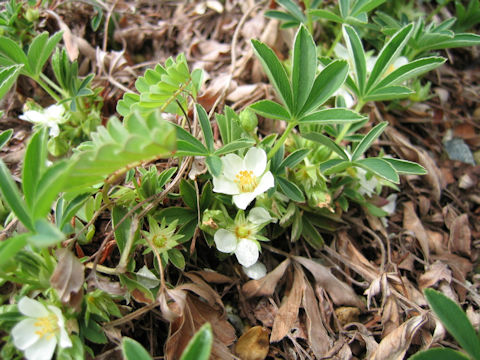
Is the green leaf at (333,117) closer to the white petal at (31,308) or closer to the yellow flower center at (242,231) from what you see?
the yellow flower center at (242,231)

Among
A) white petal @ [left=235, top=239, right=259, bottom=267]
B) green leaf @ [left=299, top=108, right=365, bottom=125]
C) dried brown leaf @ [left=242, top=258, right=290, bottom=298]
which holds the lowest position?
dried brown leaf @ [left=242, top=258, right=290, bottom=298]

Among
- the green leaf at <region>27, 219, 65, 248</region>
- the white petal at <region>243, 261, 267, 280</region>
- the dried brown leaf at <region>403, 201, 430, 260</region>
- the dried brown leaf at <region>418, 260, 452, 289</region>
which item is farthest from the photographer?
the dried brown leaf at <region>403, 201, 430, 260</region>

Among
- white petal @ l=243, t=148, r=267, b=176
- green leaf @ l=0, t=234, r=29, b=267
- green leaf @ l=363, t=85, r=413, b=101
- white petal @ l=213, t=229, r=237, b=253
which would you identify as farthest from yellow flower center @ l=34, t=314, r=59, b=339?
green leaf @ l=363, t=85, r=413, b=101

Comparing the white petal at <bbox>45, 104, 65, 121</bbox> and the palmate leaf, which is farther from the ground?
the palmate leaf

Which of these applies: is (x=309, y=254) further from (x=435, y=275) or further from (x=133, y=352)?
(x=133, y=352)

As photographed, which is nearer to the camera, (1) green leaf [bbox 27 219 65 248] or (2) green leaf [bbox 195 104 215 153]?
(1) green leaf [bbox 27 219 65 248]

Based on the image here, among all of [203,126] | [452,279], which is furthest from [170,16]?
[452,279]

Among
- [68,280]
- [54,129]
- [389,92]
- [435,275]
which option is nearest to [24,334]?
[68,280]

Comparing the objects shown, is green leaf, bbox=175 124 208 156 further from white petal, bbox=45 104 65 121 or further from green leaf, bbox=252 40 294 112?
white petal, bbox=45 104 65 121
